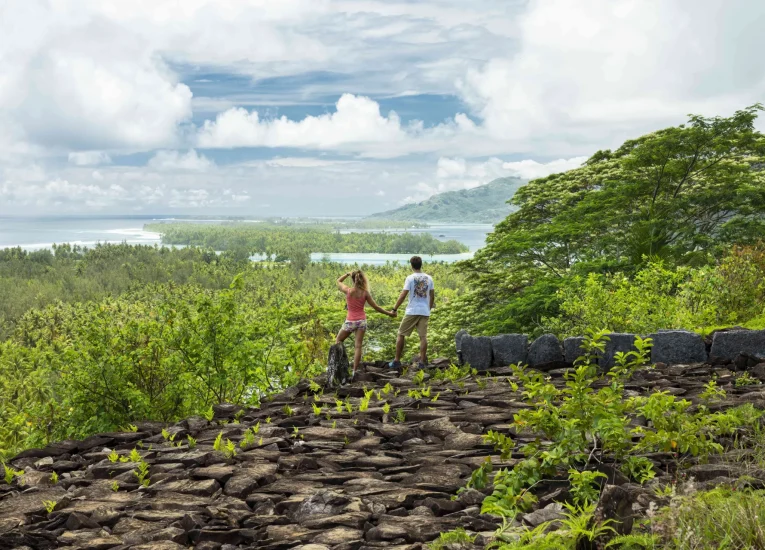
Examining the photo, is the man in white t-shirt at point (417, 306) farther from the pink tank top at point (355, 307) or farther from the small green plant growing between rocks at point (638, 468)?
the small green plant growing between rocks at point (638, 468)

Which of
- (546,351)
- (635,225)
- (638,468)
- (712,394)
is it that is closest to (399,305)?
(546,351)

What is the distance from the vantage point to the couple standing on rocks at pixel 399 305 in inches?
476

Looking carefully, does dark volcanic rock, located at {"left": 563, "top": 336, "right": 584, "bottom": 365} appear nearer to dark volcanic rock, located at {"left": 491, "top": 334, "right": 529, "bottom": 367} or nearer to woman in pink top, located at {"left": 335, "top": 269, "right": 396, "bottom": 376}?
dark volcanic rock, located at {"left": 491, "top": 334, "right": 529, "bottom": 367}

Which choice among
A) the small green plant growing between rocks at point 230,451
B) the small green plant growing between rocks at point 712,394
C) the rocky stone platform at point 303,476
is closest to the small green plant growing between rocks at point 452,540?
the rocky stone platform at point 303,476

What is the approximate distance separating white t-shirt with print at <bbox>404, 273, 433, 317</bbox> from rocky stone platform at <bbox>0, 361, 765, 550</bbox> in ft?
7.47

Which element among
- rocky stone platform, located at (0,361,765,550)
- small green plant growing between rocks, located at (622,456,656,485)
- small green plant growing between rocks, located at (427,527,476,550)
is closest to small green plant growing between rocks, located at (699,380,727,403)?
rocky stone platform, located at (0,361,765,550)

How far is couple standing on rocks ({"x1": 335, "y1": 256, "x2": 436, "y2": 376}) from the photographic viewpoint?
39.7 feet

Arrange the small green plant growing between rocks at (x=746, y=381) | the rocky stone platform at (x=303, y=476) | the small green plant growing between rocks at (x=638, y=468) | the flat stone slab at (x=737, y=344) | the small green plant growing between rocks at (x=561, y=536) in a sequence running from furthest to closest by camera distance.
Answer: the flat stone slab at (x=737, y=344) < the small green plant growing between rocks at (x=746, y=381) < the small green plant growing between rocks at (x=638, y=468) < the rocky stone platform at (x=303, y=476) < the small green plant growing between rocks at (x=561, y=536)

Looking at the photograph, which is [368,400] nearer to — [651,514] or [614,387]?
[614,387]

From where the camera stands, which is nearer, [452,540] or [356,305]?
[452,540]

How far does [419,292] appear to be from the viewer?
1272cm

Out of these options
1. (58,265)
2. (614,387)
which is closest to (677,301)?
(614,387)

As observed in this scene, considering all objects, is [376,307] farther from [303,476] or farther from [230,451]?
[303,476]

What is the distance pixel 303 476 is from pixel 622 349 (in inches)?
239
